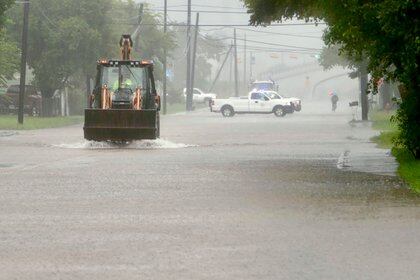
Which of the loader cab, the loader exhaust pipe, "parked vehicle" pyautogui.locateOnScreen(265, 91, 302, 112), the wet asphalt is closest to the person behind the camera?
the wet asphalt

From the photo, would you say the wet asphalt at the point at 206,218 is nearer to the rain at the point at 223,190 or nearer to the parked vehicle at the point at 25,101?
A: the rain at the point at 223,190

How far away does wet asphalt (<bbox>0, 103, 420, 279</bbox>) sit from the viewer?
11.9 metres

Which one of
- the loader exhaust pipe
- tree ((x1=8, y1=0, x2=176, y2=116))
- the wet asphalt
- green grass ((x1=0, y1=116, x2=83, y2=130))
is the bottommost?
the wet asphalt

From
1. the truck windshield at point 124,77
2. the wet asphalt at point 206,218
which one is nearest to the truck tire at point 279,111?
the truck windshield at point 124,77

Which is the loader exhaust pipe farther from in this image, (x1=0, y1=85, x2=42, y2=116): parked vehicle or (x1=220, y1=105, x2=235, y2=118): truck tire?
(x1=220, y1=105, x2=235, y2=118): truck tire

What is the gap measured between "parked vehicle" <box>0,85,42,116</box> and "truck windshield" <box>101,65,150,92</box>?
38.2 metres

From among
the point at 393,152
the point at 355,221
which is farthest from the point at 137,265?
the point at 393,152

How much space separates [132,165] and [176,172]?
243 centimetres

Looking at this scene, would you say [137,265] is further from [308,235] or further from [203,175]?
[203,175]

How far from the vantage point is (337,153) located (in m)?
32.8

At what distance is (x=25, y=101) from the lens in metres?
77.2

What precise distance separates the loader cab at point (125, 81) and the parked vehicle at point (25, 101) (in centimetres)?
3825

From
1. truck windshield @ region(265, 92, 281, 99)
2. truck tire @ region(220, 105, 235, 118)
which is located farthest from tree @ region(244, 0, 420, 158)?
truck windshield @ region(265, 92, 281, 99)

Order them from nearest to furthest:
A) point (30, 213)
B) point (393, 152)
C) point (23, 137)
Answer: point (30, 213), point (393, 152), point (23, 137)
